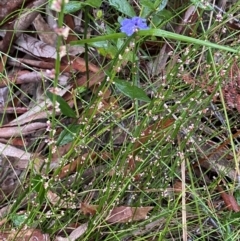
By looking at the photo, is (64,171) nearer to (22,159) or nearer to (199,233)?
(22,159)

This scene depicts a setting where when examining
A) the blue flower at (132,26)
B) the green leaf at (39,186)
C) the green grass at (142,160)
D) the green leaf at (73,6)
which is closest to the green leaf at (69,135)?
the green grass at (142,160)

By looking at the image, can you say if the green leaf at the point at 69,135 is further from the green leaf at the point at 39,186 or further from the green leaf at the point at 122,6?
the green leaf at the point at 122,6

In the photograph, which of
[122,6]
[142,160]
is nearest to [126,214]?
[142,160]

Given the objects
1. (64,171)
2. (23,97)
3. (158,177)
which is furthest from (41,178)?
(23,97)

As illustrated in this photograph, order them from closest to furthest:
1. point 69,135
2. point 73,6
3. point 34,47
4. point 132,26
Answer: point 132,26, point 73,6, point 69,135, point 34,47

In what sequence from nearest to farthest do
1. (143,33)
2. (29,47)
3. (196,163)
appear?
1. (143,33)
2. (196,163)
3. (29,47)

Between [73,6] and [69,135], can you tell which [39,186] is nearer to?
[69,135]
